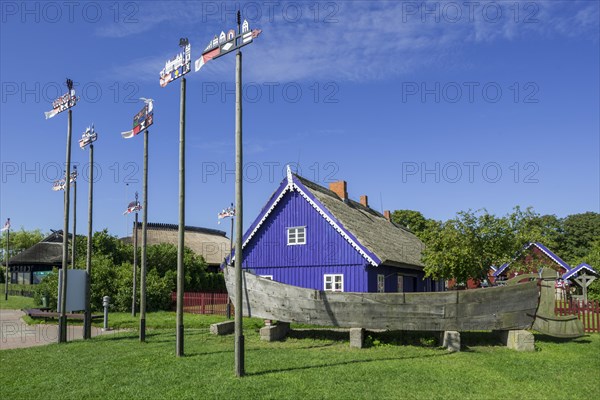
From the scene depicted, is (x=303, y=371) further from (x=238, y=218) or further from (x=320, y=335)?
(x=320, y=335)

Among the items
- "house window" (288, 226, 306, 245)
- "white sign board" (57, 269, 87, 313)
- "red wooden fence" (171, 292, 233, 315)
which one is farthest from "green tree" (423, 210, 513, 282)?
"white sign board" (57, 269, 87, 313)

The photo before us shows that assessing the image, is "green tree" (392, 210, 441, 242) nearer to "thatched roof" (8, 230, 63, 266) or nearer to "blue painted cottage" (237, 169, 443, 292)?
"blue painted cottage" (237, 169, 443, 292)

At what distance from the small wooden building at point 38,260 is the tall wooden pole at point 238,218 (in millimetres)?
47735

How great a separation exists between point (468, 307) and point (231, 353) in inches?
271

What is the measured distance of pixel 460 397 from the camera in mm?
9156

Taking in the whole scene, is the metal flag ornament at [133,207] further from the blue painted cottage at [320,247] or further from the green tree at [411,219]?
the green tree at [411,219]

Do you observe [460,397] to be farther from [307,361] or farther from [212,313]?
[212,313]

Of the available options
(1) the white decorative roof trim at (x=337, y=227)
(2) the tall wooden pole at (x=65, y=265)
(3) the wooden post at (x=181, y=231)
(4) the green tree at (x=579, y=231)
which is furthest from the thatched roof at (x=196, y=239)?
(4) the green tree at (x=579, y=231)

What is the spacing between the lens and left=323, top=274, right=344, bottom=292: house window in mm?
22266

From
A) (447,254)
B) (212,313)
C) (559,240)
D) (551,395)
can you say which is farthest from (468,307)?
(559,240)

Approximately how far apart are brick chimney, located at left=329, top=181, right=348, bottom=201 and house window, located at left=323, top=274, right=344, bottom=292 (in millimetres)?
6238

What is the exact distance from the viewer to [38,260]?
54.4 meters

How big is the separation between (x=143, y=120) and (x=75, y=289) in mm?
6284

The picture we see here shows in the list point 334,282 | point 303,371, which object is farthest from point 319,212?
point 303,371
